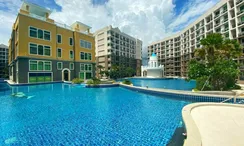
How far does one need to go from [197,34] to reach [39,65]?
50.2 meters

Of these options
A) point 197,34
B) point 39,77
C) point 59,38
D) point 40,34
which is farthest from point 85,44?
point 197,34

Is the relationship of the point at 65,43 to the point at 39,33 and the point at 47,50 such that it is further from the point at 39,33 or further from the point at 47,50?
the point at 39,33

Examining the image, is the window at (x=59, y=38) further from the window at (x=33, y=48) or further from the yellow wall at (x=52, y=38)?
the window at (x=33, y=48)

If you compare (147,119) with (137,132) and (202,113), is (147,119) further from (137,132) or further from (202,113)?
(202,113)

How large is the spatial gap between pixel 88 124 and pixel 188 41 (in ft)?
180

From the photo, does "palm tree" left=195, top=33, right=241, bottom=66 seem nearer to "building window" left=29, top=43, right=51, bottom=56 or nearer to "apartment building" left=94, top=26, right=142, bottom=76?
"building window" left=29, top=43, right=51, bottom=56

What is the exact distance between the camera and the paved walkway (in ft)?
11.3

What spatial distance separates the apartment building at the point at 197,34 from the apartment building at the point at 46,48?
36523 millimetres

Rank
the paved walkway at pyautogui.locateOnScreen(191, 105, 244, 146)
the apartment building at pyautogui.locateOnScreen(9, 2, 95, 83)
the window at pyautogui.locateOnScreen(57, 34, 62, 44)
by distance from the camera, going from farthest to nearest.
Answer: the window at pyautogui.locateOnScreen(57, 34, 62, 44) < the apartment building at pyautogui.locateOnScreen(9, 2, 95, 83) < the paved walkway at pyautogui.locateOnScreen(191, 105, 244, 146)

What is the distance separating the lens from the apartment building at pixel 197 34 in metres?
27.5

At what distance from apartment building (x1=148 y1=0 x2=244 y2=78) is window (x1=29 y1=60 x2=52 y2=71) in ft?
138

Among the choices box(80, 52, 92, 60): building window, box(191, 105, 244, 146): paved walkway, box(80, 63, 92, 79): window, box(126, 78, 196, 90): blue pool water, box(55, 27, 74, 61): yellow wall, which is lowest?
box(126, 78, 196, 90): blue pool water

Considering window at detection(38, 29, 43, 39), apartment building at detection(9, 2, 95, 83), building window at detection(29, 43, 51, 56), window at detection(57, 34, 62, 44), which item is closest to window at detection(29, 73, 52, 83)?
Result: apartment building at detection(9, 2, 95, 83)

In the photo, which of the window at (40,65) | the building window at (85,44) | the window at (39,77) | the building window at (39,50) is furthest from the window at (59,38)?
the window at (39,77)
